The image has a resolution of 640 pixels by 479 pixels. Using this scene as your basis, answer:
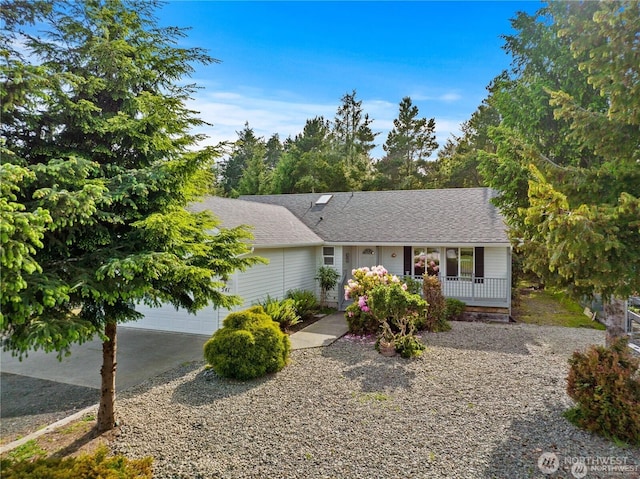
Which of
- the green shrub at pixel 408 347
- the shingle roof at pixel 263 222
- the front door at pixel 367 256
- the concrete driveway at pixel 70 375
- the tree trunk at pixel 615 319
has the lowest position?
the concrete driveway at pixel 70 375

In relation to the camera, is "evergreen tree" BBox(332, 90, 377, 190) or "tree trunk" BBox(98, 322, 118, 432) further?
"evergreen tree" BBox(332, 90, 377, 190)

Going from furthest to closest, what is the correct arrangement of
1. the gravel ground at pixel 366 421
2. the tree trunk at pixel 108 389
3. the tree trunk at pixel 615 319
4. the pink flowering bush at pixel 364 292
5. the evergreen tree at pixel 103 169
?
the pink flowering bush at pixel 364 292
the tree trunk at pixel 615 319
the tree trunk at pixel 108 389
the gravel ground at pixel 366 421
the evergreen tree at pixel 103 169

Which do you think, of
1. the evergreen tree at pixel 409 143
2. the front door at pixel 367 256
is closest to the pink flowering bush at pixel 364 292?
the front door at pixel 367 256

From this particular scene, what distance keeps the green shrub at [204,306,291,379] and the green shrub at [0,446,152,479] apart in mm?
3327

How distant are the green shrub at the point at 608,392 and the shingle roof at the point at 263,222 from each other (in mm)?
8697

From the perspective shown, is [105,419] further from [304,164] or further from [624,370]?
[304,164]

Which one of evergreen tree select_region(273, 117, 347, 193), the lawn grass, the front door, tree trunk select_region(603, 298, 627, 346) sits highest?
evergreen tree select_region(273, 117, 347, 193)

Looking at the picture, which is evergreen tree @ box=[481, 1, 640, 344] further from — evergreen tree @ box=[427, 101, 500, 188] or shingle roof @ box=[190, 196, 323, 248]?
evergreen tree @ box=[427, 101, 500, 188]

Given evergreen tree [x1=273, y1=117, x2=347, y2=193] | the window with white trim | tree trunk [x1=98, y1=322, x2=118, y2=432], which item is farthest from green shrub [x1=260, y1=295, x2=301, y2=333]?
evergreen tree [x1=273, y1=117, x2=347, y2=193]

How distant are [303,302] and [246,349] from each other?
6.02m

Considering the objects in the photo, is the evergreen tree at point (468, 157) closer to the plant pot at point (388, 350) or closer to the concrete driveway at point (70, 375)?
the plant pot at point (388, 350)

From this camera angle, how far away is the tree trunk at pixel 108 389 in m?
5.33

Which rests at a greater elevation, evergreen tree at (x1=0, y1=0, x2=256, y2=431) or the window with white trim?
evergreen tree at (x1=0, y1=0, x2=256, y2=431)

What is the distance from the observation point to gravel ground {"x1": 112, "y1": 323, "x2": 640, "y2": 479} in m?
4.48
